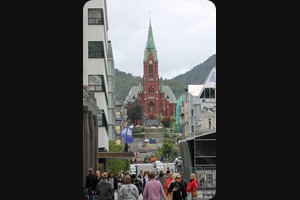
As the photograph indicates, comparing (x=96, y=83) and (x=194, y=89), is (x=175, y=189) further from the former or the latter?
(x=194, y=89)

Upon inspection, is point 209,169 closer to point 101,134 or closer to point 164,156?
point 101,134

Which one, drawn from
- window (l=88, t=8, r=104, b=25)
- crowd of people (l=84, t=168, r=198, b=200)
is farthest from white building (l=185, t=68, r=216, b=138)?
crowd of people (l=84, t=168, r=198, b=200)

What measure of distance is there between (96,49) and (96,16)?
2.68 meters

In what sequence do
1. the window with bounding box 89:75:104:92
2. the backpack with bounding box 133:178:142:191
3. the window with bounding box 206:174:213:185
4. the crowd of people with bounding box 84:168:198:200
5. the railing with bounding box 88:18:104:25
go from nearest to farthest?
1. the crowd of people with bounding box 84:168:198:200
2. the backpack with bounding box 133:178:142:191
3. the window with bounding box 206:174:213:185
4. the railing with bounding box 88:18:104:25
5. the window with bounding box 89:75:104:92

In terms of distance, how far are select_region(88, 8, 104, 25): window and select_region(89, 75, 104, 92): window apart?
4.45m

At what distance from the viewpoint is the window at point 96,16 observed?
5912cm

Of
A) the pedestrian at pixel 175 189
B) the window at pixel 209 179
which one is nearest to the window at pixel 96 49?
the window at pixel 209 179

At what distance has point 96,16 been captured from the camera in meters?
59.3

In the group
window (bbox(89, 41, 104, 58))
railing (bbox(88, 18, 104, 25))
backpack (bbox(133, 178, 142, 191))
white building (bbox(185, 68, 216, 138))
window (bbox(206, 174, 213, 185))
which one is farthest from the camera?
white building (bbox(185, 68, 216, 138))

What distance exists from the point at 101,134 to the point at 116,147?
83.6ft

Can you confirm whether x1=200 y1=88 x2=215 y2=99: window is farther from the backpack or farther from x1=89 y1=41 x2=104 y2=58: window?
the backpack

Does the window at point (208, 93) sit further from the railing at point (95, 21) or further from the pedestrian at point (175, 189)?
the pedestrian at point (175, 189)

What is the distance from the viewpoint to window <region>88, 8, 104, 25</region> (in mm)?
59125

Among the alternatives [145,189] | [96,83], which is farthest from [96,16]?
[145,189]
